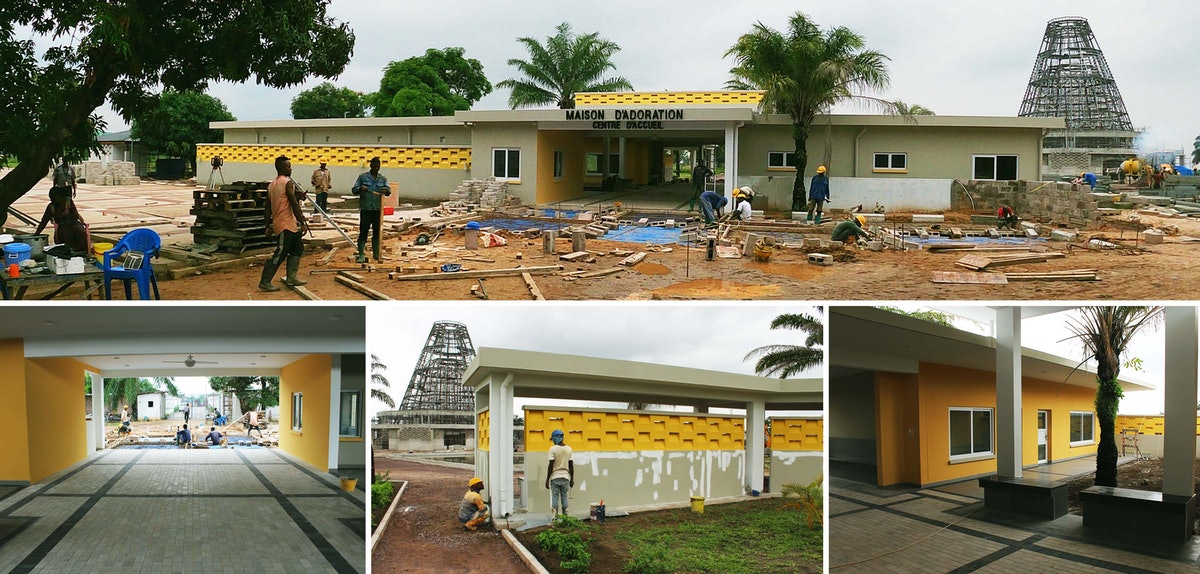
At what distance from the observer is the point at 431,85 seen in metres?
43.6

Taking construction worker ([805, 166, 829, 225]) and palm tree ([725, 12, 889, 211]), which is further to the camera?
palm tree ([725, 12, 889, 211])

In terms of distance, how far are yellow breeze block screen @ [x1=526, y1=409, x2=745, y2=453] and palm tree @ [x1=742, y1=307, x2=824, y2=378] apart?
2.25 feet

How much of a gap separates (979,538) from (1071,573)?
1.29 metres

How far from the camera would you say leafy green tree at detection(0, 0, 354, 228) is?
1025 centimetres

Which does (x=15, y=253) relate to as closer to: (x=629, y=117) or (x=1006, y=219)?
(x=629, y=117)

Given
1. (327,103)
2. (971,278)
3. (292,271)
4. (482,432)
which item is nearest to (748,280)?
(971,278)

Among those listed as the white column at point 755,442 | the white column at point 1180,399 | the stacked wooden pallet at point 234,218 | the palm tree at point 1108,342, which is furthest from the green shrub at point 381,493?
the palm tree at point 1108,342

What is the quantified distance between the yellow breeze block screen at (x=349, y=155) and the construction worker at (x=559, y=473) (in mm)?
13813

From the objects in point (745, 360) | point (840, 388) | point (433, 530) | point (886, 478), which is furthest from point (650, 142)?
point (433, 530)

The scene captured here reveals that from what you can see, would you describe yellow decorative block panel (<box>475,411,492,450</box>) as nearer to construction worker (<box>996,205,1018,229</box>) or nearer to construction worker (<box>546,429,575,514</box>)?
construction worker (<box>546,429,575,514</box>)

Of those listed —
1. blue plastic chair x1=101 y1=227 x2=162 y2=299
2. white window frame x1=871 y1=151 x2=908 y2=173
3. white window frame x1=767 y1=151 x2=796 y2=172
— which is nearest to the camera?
blue plastic chair x1=101 y1=227 x2=162 y2=299

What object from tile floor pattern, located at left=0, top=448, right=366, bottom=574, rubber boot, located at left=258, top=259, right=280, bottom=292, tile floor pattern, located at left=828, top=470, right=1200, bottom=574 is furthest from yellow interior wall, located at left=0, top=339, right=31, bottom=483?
tile floor pattern, located at left=828, top=470, right=1200, bottom=574

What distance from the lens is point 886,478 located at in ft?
38.2

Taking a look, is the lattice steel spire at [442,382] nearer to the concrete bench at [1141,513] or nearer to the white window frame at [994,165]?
the concrete bench at [1141,513]
